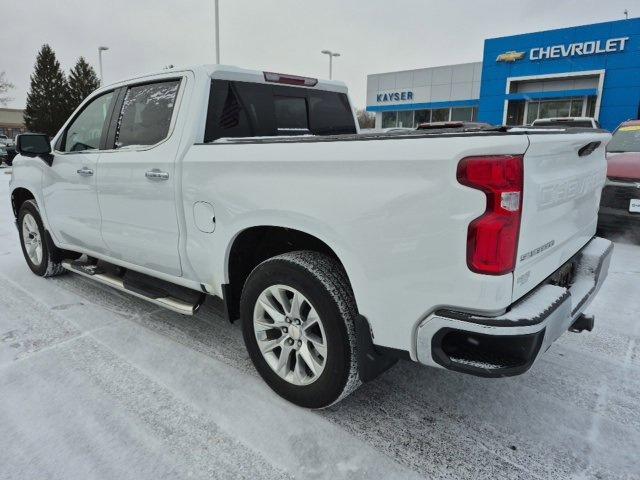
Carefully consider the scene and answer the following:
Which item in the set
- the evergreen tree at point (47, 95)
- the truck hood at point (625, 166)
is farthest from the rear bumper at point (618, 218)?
the evergreen tree at point (47, 95)

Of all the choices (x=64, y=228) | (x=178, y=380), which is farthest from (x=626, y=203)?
(x=64, y=228)

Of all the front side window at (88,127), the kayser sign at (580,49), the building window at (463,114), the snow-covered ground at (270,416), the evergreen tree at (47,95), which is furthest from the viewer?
the evergreen tree at (47,95)

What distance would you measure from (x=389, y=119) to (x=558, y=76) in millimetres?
13444

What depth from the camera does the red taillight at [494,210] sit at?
1809 mm

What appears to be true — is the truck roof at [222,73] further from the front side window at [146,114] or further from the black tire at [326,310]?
the black tire at [326,310]

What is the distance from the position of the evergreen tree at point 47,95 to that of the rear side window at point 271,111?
59.0m

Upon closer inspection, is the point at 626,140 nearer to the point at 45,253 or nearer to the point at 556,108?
the point at 45,253

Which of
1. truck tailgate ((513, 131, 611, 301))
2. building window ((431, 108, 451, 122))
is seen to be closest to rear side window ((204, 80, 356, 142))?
truck tailgate ((513, 131, 611, 301))

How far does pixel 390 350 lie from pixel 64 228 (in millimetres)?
3490

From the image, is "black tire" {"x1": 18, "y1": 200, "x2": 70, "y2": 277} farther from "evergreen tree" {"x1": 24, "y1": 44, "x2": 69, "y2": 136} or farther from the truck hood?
"evergreen tree" {"x1": 24, "y1": 44, "x2": 69, "y2": 136}

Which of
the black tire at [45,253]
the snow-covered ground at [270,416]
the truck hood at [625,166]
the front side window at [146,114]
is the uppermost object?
the front side window at [146,114]

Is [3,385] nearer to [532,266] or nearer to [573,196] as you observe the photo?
[532,266]

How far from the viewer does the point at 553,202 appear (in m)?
2.15

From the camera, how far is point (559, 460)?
220cm
